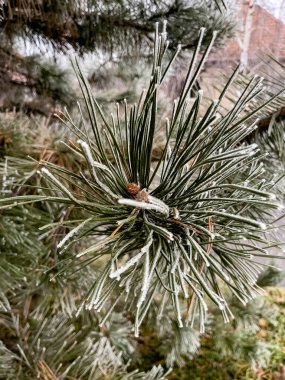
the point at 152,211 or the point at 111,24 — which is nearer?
the point at 152,211

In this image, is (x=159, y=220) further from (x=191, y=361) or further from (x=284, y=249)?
(x=191, y=361)

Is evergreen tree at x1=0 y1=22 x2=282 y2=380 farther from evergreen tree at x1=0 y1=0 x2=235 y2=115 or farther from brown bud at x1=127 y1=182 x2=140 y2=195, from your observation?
evergreen tree at x1=0 y1=0 x2=235 y2=115

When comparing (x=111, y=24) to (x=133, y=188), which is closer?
(x=133, y=188)

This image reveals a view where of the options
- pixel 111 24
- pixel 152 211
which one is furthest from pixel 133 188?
pixel 111 24

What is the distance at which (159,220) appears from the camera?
238mm

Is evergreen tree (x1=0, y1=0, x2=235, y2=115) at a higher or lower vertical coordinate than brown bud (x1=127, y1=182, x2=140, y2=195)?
higher

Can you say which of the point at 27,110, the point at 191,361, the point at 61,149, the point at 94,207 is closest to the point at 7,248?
the point at 61,149

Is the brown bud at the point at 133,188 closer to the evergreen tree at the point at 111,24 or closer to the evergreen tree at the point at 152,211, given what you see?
the evergreen tree at the point at 152,211

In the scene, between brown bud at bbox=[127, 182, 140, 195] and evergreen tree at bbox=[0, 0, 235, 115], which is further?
evergreen tree at bbox=[0, 0, 235, 115]

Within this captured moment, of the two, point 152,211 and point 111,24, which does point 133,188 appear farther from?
point 111,24

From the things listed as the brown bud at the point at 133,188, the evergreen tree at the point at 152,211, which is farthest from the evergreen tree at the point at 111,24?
the brown bud at the point at 133,188

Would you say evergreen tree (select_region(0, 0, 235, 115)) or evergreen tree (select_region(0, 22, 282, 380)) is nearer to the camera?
evergreen tree (select_region(0, 22, 282, 380))

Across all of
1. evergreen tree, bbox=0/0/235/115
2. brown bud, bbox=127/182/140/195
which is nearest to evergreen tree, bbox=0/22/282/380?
brown bud, bbox=127/182/140/195

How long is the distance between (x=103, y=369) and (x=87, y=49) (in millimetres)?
513
